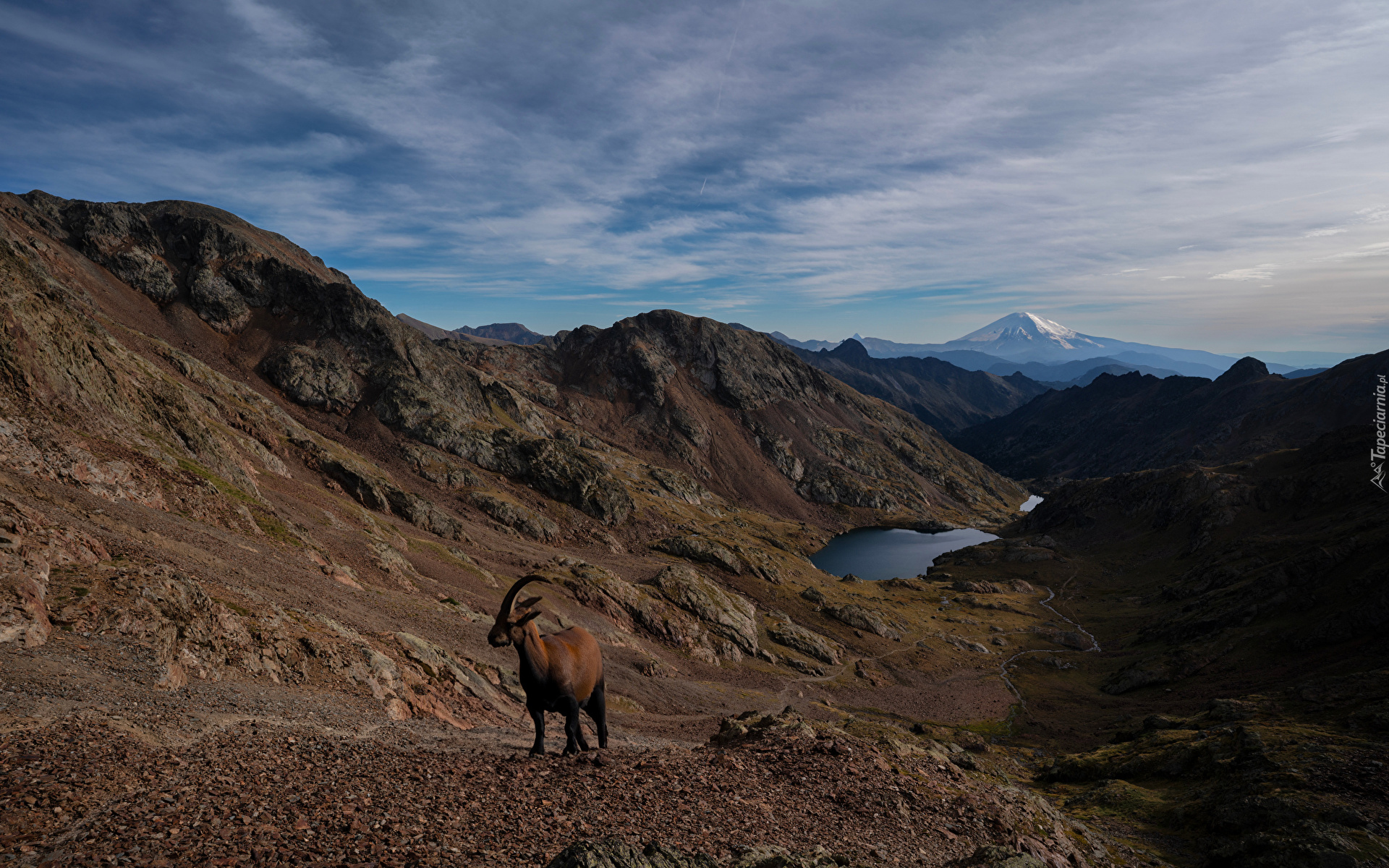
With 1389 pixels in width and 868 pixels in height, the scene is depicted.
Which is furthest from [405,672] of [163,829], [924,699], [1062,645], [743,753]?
[1062,645]

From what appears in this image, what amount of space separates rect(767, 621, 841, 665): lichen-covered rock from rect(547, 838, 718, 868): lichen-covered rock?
7849 cm

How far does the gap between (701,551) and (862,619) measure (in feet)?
103

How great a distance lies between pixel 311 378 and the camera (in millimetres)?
116438

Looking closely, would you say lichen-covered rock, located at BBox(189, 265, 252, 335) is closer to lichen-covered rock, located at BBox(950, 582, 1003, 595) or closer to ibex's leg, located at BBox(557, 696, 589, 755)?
ibex's leg, located at BBox(557, 696, 589, 755)

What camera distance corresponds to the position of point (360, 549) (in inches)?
2021

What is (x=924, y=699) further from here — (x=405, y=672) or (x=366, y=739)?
→ (x=366, y=739)

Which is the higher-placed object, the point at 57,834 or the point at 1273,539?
the point at 57,834

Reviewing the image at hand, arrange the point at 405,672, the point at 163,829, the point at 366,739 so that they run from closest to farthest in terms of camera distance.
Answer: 1. the point at 163,829
2. the point at 366,739
3. the point at 405,672

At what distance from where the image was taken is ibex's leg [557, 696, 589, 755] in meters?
16.2

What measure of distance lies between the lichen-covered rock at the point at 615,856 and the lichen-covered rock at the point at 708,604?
2684 inches

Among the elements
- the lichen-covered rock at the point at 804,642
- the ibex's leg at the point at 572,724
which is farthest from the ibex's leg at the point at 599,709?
the lichen-covered rock at the point at 804,642

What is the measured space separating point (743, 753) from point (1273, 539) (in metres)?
150

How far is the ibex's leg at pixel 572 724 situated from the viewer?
16234 millimetres

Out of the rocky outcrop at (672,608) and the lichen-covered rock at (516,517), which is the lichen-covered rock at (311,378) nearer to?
the lichen-covered rock at (516,517)
